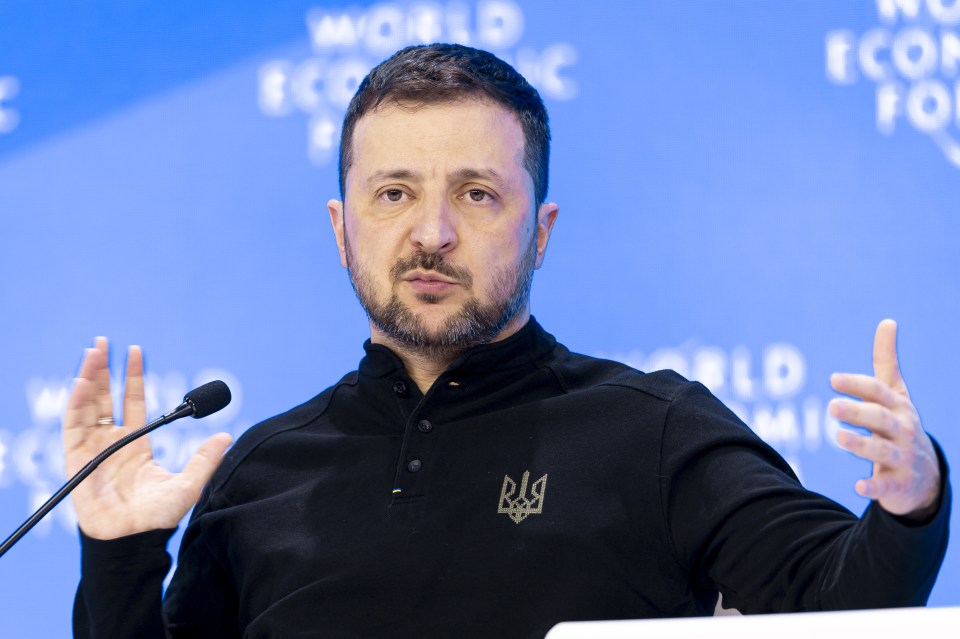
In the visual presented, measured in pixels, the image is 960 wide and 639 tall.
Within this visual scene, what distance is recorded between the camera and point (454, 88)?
1.83 meters

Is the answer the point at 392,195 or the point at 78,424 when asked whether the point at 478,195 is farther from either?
the point at 78,424

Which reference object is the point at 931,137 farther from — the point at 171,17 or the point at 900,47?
the point at 171,17

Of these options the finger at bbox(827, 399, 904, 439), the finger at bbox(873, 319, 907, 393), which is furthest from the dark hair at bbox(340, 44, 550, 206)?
the finger at bbox(827, 399, 904, 439)

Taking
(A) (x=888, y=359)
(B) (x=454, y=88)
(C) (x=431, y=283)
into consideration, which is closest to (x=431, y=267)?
(C) (x=431, y=283)

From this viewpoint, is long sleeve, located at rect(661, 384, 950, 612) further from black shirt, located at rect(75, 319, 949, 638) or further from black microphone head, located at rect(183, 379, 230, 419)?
Result: black microphone head, located at rect(183, 379, 230, 419)

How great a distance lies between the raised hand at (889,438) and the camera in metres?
1.05

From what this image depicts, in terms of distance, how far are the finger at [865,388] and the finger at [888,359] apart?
0.08m

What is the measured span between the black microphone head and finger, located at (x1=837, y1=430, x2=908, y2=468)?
840mm

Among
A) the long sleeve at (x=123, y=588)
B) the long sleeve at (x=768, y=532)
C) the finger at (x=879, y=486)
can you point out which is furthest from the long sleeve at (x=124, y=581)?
the finger at (x=879, y=486)

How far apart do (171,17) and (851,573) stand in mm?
2038

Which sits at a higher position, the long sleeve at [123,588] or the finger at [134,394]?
the finger at [134,394]

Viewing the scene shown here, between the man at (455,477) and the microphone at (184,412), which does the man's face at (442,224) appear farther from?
the microphone at (184,412)

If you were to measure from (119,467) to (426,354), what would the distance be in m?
0.52

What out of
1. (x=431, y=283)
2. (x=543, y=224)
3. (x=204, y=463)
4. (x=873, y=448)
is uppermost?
(x=543, y=224)
